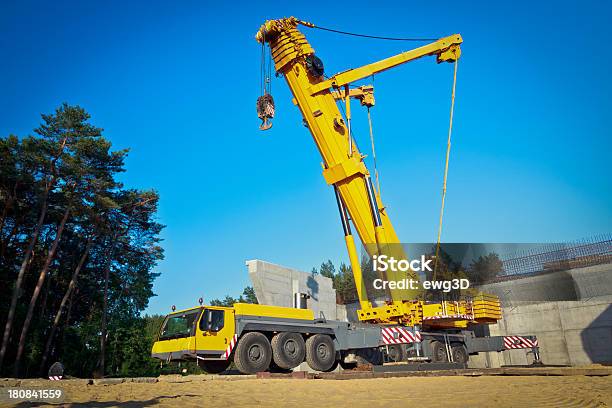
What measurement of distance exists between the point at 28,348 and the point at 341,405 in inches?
810

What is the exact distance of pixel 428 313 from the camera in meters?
14.1

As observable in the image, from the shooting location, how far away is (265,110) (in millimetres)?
13930

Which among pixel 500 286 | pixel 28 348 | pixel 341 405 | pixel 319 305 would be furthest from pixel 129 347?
pixel 341 405

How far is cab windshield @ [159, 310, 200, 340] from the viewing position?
1062 centimetres

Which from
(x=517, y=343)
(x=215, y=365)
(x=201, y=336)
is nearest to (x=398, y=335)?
(x=215, y=365)

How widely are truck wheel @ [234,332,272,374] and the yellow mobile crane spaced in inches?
23.6

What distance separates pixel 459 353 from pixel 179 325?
9.74 meters

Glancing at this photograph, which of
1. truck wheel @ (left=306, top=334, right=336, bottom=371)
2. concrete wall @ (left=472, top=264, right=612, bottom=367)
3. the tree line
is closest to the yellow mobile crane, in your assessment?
truck wheel @ (left=306, top=334, right=336, bottom=371)

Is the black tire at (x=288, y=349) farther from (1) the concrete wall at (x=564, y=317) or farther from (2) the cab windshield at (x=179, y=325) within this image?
(1) the concrete wall at (x=564, y=317)

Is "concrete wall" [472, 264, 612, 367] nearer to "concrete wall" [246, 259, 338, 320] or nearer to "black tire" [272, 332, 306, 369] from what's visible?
"concrete wall" [246, 259, 338, 320]

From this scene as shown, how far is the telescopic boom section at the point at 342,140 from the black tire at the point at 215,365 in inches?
199

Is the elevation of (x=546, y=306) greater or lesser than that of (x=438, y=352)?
greater

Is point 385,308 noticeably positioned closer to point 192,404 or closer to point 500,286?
point 192,404

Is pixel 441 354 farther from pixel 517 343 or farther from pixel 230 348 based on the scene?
pixel 230 348
